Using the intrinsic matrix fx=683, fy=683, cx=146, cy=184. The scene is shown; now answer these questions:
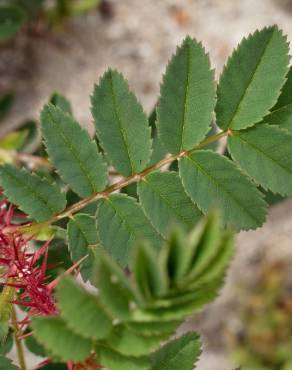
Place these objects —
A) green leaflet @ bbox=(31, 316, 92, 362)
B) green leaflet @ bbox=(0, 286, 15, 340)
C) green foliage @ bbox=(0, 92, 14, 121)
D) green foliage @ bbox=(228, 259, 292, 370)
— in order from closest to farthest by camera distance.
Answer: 1. green leaflet @ bbox=(31, 316, 92, 362)
2. green leaflet @ bbox=(0, 286, 15, 340)
3. green foliage @ bbox=(0, 92, 14, 121)
4. green foliage @ bbox=(228, 259, 292, 370)

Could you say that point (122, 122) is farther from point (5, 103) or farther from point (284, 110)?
point (5, 103)

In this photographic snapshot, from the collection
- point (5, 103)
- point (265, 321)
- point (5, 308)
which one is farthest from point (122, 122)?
point (265, 321)

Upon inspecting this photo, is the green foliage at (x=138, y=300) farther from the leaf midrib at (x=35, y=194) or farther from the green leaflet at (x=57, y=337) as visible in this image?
the leaf midrib at (x=35, y=194)

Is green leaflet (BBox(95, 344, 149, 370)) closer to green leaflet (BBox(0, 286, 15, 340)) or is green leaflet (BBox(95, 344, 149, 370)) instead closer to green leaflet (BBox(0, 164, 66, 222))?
green leaflet (BBox(0, 286, 15, 340))

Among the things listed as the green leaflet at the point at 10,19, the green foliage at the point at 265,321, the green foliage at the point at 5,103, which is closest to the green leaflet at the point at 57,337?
the green leaflet at the point at 10,19

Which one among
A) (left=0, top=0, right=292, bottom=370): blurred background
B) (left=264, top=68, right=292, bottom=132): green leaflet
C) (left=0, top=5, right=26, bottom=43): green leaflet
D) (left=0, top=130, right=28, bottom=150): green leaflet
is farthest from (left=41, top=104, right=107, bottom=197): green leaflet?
(left=0, top=0, right=292, bottom=370): blurred background

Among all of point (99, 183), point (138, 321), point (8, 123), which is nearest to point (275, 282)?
point (8, 123)

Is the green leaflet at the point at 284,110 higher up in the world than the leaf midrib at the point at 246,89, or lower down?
lower down
